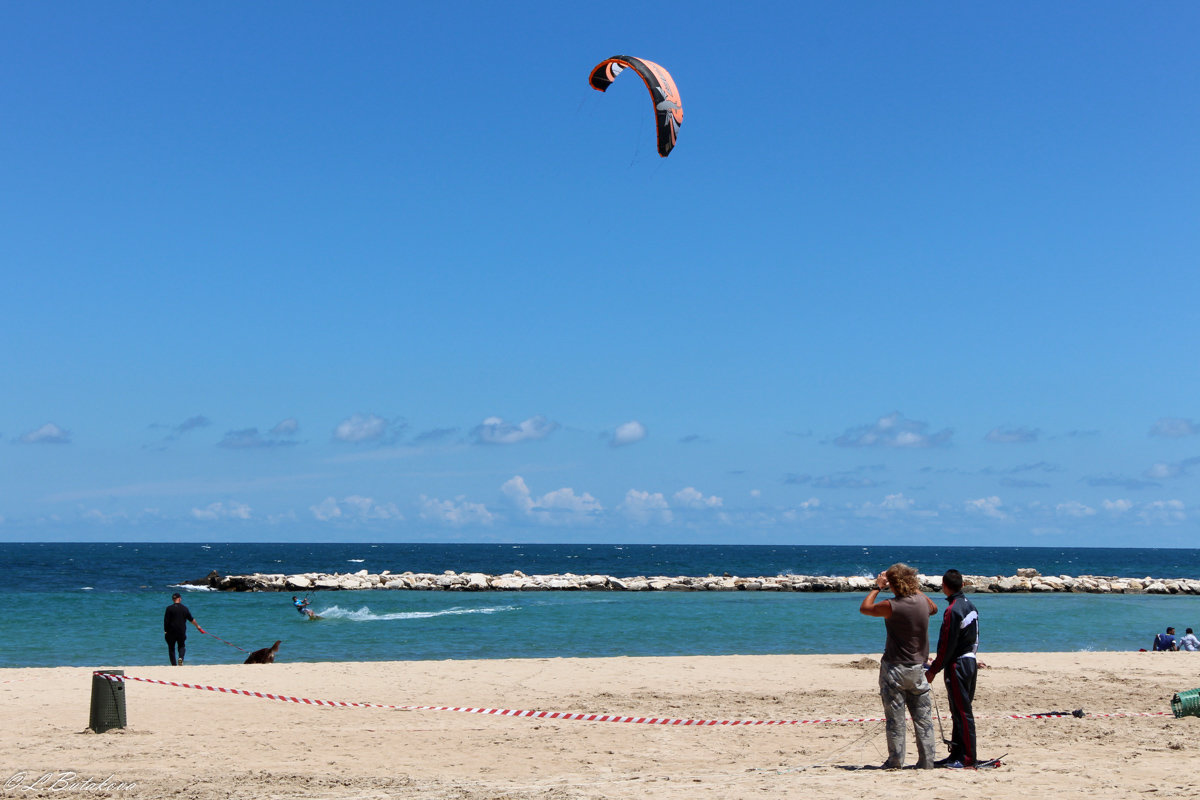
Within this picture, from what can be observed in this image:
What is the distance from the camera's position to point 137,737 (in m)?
9.83

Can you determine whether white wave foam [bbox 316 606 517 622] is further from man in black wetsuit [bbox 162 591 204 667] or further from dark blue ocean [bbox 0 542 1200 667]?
man in black wetsuit [bbox 162 591 204 667]

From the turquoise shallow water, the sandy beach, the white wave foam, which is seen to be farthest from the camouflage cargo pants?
the white wave foam

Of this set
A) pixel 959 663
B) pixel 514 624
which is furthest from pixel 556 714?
pixel 514 624

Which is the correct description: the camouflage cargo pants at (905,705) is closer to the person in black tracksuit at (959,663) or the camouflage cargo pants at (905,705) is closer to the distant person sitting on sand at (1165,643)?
the person in black tracksuit at (959,663)

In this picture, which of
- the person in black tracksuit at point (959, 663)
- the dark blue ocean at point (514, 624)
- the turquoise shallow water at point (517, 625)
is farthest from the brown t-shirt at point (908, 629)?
the dark blue ocean at point (514, 624)

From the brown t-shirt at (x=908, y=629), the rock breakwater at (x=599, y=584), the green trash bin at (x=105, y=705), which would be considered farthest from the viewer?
the rock breakwater at (x=599, y=584)

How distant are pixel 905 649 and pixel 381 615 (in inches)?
1111

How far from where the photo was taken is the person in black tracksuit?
767 cm

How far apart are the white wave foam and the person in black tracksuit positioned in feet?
83.6

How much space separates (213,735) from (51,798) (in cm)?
281

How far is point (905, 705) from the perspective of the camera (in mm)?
7637

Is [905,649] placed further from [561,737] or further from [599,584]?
[599,584]

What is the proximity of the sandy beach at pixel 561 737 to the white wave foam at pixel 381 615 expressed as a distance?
53.7 ft

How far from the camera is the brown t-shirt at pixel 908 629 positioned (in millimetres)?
7254
